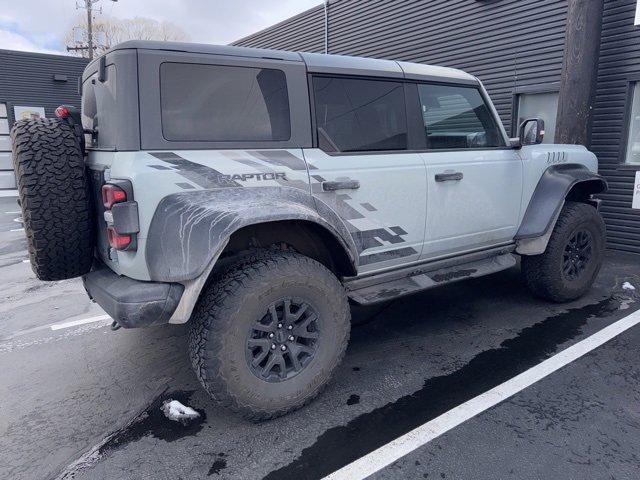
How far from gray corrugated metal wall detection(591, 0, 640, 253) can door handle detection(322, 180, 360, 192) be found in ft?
17.2

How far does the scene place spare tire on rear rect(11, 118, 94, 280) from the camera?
243 centimetres

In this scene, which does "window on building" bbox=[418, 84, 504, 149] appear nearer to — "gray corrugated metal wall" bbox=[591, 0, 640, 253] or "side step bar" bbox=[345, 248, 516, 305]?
"side step bar" bbox=[345, 248, 516, 305]

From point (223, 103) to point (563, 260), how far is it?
334 cm

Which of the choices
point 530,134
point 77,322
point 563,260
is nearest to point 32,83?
point 77,322

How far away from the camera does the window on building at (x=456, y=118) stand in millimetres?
3461

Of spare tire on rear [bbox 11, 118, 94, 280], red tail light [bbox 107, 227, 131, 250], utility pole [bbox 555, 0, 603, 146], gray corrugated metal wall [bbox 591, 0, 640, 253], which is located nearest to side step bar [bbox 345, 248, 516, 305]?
red tail light [bbox 107, 227, 131, 250]

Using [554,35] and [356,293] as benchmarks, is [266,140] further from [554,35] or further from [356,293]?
[554,35]

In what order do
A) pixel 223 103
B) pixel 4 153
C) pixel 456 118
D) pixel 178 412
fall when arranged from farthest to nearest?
pixel 4 153, pixel 456 118, pixel 178 412, pixel 223 103

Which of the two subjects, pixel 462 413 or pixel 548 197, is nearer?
pixel 462 413

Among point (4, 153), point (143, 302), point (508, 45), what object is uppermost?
point (508, 45)

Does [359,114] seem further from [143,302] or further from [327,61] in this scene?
[143,302]

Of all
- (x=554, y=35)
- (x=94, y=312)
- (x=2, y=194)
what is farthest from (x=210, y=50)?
(x=2, y=194)

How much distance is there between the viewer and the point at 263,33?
14094 mm

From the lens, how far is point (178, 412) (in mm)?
2688
